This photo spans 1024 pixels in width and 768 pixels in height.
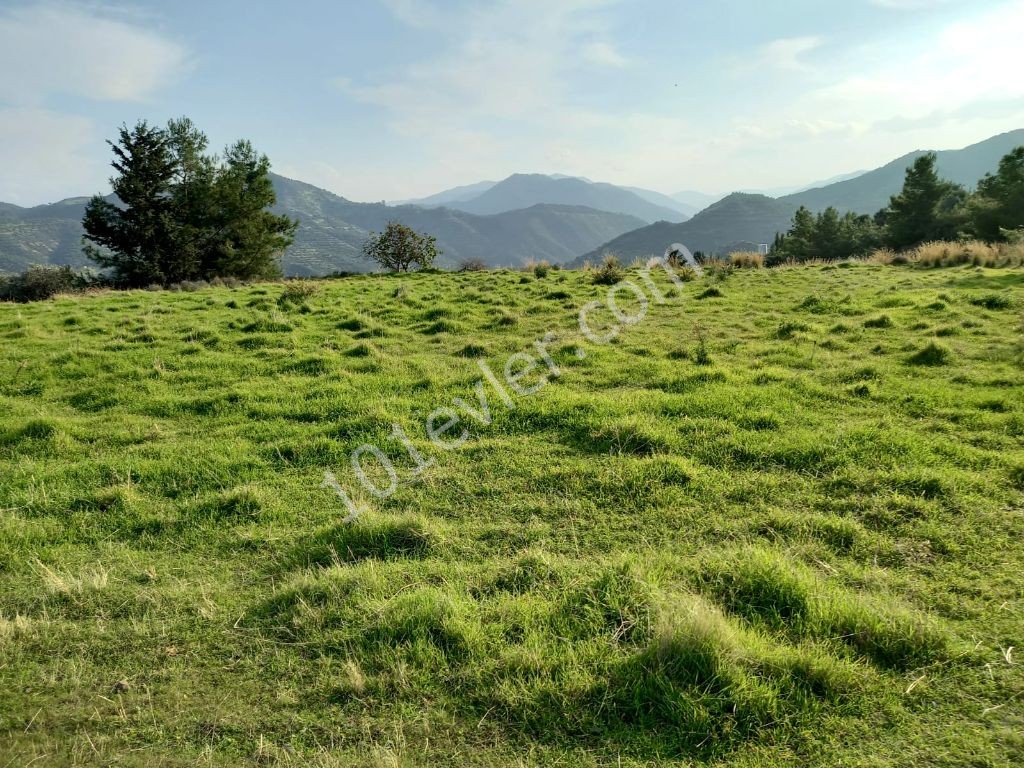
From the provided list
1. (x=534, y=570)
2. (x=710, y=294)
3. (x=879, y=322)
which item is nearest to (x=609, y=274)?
(x=710, y=294)

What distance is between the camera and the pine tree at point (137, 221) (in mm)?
35594

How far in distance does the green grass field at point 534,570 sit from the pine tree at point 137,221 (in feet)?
109

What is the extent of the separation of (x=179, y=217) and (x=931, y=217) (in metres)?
57.4

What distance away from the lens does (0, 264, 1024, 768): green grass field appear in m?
2.72

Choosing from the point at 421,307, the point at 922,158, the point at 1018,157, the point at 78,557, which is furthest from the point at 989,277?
the point at 922,158

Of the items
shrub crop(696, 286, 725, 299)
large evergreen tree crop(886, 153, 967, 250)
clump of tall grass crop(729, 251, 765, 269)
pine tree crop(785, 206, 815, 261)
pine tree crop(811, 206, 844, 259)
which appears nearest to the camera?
shrub crop(696, 286, 725, 299)

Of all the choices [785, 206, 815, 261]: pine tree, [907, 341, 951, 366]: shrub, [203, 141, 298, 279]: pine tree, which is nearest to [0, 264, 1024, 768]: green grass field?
[907, 341, 951, 366]: shrub

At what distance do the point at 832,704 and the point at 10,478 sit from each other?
7.69 m

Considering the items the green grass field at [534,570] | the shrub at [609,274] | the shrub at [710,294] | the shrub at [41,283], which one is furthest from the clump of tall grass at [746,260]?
the shrub at [41,283]

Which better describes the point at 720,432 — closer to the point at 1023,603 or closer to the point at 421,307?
the point at 1023,603

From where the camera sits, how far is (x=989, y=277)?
53.0 ft

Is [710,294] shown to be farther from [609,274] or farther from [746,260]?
[746,260]

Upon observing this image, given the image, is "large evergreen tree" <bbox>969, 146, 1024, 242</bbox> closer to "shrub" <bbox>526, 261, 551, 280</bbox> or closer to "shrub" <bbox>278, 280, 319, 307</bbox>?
"shrub" <bbox>526, 261, 551, 280</bbox>

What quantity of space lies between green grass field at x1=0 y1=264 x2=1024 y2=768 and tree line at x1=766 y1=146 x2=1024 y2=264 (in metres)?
24.8
